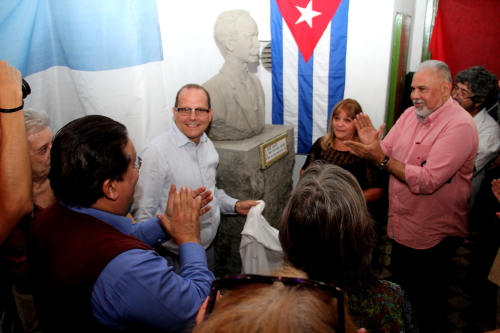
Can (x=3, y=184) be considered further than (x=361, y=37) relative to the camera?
No

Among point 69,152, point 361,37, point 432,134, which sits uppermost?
point 361,37

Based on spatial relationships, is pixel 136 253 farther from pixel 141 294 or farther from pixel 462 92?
pixel 462 92

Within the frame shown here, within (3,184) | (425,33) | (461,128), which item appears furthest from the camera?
(425,33)

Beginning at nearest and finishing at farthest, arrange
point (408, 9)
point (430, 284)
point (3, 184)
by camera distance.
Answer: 1. point (3, 184)
2. point (430, 284)
3. point (408, 9)

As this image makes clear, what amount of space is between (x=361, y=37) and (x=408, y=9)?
992 mm

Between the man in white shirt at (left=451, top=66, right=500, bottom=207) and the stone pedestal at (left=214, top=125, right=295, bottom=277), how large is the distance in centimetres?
144

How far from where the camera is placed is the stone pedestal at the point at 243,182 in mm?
2449

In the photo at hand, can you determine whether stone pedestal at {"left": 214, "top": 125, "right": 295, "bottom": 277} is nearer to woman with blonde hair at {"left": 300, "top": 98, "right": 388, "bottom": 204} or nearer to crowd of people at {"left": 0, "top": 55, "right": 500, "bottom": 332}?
woman with blonde hair at {"left": 300, "top": 98, "right": 388, "bottom": 204}

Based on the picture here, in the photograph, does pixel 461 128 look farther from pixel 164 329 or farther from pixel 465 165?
pixel 164 329

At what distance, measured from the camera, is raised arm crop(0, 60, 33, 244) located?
0.95m

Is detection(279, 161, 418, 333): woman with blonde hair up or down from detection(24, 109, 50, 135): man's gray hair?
down

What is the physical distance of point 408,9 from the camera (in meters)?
3.64

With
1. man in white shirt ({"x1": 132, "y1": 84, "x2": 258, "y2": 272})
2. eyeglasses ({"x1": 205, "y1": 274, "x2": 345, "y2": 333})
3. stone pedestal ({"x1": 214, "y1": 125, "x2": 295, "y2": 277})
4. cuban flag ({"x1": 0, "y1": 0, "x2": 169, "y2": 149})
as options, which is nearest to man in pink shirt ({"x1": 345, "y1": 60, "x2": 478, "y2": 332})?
stone pedestal ({"x1": 214, "y1": 125, "x2": 295, "y2": 277})

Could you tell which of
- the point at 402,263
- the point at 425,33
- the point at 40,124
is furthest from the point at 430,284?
the point at 425,33
